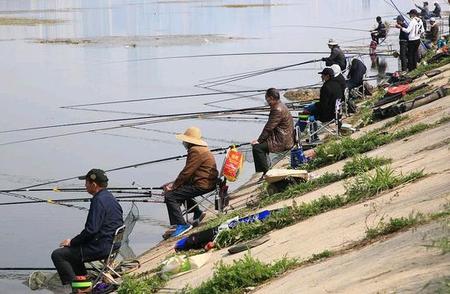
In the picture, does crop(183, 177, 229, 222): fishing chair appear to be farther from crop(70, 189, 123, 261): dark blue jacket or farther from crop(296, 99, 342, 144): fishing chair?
crop(296, 99, 342, 144): fishing chair

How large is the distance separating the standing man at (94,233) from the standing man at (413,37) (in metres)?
13.4

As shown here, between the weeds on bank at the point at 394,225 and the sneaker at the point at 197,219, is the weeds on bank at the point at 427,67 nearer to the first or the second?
the sneaker at the point at 197,219

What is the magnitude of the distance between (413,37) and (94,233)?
13.9 metres

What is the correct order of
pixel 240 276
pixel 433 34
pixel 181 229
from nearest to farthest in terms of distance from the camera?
pixel 240 276, pixel 181 229, pixel 433 34

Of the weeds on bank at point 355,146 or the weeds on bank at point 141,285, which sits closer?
the weeds on bank at point 141,285

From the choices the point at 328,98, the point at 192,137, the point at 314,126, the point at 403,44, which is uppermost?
the point at 403,44

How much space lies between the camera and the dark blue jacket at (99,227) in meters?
7.72

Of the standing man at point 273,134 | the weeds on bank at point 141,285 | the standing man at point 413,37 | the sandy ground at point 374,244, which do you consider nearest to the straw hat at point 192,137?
the sandy ground at point 374,244

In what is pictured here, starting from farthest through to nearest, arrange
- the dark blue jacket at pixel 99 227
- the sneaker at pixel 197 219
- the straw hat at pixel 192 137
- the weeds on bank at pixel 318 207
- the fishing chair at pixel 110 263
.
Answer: the sneaker at pixel 197 219, the straw hat at pixel 192 137, the weeds on bank at pixel 318 207, the fishing chair at pixel 110 263, the dark blue jacket at pixel 99 227

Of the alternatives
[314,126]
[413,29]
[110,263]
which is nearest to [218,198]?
[110,263]

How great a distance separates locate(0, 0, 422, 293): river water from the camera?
495 inches

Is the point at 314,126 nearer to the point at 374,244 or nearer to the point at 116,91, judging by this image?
the point at 374,244

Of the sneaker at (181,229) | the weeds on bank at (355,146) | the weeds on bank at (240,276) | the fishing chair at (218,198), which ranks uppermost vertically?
the weeds on bank at (355,146)

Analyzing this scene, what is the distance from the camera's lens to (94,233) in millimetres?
7727
